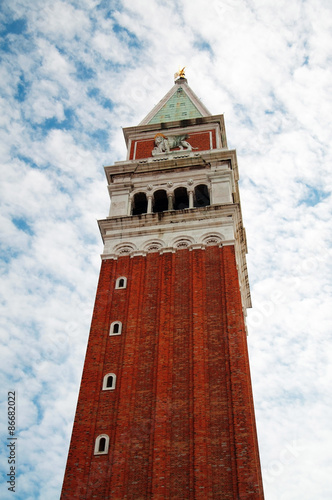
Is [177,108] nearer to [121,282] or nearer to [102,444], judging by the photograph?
[121,282]

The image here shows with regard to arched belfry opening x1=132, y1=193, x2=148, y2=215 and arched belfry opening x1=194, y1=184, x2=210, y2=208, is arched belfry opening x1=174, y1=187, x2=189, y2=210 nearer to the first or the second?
arched belfry opening x1=194, y1=184, x2=210, y2=208

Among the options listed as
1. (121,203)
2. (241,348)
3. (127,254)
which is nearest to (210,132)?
(121,203)

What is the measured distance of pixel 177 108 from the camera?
51500 mm

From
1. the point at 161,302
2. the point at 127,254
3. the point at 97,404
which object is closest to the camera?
the point at 97,404

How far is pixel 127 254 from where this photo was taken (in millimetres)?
35656

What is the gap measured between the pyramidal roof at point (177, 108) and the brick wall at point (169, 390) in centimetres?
1817

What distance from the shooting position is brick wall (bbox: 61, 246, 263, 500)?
24.0 metres

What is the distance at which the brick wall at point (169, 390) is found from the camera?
24016mm

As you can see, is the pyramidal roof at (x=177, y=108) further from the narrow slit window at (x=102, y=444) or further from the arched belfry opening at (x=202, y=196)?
the narrow slit window at (x=102, y=444)

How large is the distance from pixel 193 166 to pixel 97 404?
761 inches

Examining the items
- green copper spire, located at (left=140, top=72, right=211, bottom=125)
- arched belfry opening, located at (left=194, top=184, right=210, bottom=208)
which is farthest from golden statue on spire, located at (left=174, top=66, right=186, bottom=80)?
arched belfry opening, located at (left=194, top=184, right=210, bottom=208)

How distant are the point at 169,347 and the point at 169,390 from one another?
8.57ft

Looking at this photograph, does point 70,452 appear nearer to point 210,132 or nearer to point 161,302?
point 161,302

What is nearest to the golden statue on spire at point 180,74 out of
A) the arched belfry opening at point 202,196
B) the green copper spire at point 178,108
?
the green copper spire at point 178,108
